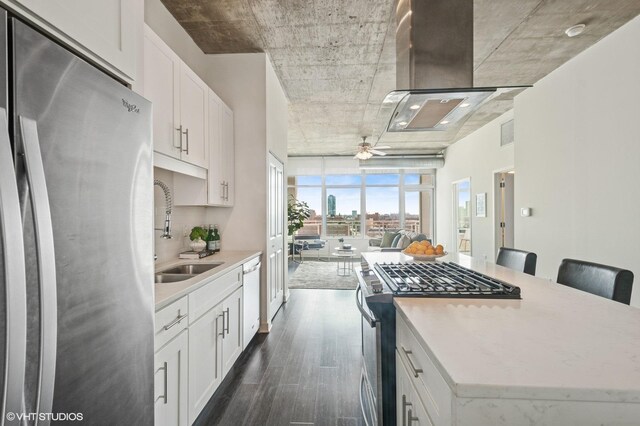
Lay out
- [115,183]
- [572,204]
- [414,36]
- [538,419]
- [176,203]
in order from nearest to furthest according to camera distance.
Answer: [538,419] < [115,183] < [414,36] < [176,203] < [572,204]

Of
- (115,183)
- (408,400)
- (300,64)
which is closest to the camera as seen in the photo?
(115,183)

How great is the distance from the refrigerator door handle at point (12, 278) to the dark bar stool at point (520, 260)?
2.62 m

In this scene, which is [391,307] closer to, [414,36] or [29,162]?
[29,162]

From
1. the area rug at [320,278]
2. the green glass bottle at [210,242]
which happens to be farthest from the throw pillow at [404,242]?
the green glass bottle at [210,242]

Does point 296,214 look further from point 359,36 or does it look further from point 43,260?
point 43,260

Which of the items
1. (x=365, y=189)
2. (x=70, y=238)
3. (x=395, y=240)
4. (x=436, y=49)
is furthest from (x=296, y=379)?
(x=365, y=189)

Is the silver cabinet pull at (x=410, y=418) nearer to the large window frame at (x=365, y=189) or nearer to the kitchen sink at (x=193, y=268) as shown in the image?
the kitchen sink at (x=193, y=268)

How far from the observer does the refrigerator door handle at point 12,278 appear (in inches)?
24.8

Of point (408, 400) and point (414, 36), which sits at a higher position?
point (414, 36)

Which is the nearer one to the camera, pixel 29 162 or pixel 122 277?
pixel 29 162

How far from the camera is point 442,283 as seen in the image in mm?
1455

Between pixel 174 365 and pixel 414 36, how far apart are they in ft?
7.78

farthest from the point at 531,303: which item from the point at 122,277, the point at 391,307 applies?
the point at 122,277

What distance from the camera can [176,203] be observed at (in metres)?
2.67
